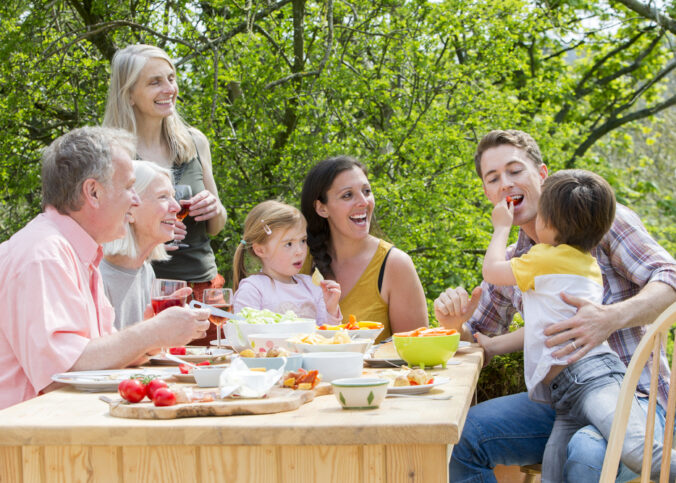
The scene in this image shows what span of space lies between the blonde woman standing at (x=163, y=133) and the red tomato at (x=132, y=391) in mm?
2029

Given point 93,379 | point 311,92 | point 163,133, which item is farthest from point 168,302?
point 311,92

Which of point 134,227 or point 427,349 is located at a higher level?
point 134,227

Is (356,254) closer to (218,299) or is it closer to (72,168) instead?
(218,299)

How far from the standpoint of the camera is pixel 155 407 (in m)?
1.59

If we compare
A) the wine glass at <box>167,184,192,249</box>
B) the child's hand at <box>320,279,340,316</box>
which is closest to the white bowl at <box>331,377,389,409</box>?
the child's hand at <box>320,279,340,316</box>

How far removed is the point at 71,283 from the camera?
2.08m

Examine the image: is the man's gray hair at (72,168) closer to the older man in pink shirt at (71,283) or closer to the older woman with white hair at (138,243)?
the older man in pink shirt at (71,283)

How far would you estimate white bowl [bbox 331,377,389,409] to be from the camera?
1.62 meters

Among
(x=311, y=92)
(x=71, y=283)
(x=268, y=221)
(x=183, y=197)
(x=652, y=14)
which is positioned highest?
(x=652, y=14)

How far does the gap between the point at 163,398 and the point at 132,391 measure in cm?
8

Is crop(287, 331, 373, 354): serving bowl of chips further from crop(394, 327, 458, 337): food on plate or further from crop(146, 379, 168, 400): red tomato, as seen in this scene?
crop(146, 379, 168, 400): red tomato

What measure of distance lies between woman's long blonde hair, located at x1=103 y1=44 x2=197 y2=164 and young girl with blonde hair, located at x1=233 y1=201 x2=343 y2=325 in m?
0.63

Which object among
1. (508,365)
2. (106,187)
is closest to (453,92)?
(508,365)

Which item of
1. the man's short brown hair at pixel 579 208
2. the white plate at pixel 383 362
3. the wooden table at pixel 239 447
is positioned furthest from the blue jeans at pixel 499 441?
the wooden table at pixel 239 447
